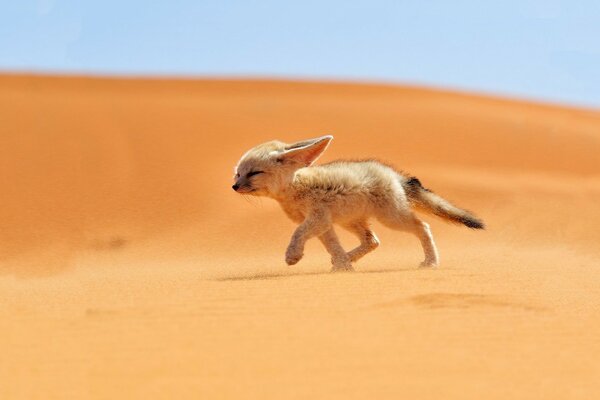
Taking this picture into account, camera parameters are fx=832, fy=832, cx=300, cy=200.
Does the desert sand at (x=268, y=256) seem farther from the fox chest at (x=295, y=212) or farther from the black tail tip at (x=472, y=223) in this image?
the fox chest at (x=295, y=212)

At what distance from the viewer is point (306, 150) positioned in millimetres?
7375

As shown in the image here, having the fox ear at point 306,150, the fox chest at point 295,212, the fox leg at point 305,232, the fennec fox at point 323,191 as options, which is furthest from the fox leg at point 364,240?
the fox ear at point 306,150

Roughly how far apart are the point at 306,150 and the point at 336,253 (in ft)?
3.13

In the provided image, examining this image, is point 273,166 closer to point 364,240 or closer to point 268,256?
point 364,240

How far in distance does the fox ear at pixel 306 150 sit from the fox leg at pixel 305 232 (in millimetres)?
528

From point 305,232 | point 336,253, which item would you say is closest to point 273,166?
point 305,232

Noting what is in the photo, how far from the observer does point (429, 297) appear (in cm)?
506

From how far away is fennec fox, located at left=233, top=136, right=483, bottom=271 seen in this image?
24.0 ft

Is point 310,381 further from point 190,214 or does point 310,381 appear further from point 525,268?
point 190,214

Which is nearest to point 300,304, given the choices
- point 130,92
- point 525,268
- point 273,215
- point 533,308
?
point 533,308

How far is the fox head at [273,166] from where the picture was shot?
7.35 metres

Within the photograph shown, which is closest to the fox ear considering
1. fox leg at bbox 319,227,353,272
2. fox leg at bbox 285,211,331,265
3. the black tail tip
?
fox leg at bbox 285,211,331,265

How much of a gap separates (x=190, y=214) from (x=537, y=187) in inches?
277

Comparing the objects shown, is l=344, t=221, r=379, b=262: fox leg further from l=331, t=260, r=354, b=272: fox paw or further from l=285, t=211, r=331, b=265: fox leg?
l=285, t=211, r=331, b=265: fox leg
